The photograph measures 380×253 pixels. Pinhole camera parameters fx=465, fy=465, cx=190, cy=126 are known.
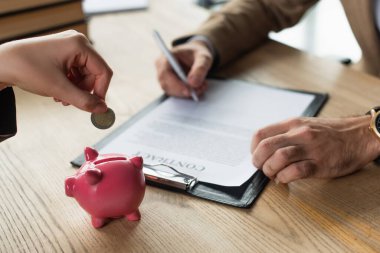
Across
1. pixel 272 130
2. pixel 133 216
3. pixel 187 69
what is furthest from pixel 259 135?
pixel 187 69

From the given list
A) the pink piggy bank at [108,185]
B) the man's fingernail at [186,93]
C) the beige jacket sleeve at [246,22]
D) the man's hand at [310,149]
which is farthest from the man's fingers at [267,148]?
the beige jacket sleeve at [246,22]

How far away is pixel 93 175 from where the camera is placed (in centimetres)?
58

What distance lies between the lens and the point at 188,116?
0.92 meters

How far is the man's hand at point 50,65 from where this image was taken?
61 centimetres

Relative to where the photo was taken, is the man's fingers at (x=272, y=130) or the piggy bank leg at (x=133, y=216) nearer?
the piggy bank leg at (x=133, y=216)

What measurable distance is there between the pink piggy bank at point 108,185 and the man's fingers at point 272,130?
8.4 inches

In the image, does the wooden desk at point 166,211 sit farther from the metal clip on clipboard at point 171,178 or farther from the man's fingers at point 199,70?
the man's fingers at point 199,70

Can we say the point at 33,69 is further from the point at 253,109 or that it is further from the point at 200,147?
the point at 253,109

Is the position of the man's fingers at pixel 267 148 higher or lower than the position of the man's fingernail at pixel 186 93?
higher

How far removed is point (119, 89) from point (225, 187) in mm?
448

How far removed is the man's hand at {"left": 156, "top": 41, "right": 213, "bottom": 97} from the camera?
1003 millimetres

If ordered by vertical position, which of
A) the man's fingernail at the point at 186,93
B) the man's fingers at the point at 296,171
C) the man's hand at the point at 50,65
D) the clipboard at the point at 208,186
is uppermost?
the man's hand at the point at 50,65

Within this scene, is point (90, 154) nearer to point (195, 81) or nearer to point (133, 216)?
point (133, 216)

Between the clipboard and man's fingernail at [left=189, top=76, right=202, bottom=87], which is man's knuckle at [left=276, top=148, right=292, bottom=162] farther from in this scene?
man's fingernail at [left=189, top=76, right=202, bottom=87]
